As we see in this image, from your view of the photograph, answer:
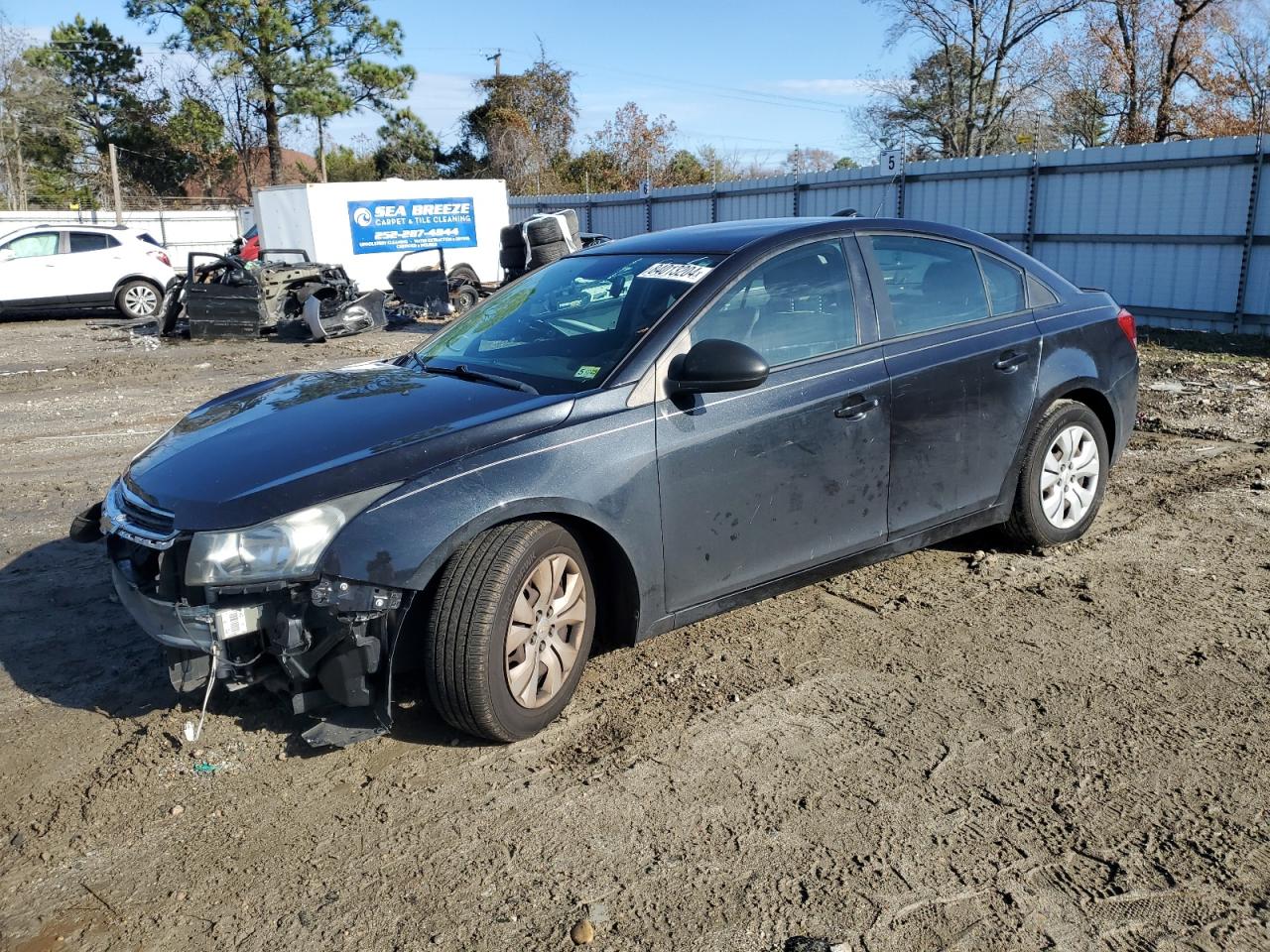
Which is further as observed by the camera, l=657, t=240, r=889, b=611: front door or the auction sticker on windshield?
the auction sticker on windshield

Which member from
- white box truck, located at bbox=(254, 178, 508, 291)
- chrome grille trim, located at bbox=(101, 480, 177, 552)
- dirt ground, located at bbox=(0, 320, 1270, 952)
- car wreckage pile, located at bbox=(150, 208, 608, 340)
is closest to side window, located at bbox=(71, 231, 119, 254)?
white box truck, located at bbox=(254, 178, 508, 291)

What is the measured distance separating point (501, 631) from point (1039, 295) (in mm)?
3329

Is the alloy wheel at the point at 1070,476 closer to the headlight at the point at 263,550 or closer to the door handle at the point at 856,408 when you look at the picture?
the door handle at the point at 856,408

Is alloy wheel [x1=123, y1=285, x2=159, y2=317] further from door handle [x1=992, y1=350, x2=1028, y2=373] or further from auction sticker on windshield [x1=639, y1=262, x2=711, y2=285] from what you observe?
door handle [x1=992, y1=350, x2=1028, y2=373]

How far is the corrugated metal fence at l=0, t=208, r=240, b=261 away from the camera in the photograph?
101 ft

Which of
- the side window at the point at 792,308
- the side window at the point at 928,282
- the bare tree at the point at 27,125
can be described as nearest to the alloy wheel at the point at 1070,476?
the side window at the point at 928,282

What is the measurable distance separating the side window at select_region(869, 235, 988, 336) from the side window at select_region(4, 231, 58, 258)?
725 inches

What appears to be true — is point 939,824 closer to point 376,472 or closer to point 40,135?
point 376,472

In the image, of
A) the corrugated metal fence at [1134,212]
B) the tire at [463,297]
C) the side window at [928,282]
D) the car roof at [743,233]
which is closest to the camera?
the car roof at [743,233]

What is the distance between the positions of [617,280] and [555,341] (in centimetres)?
39

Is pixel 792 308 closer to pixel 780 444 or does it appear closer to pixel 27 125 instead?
pixel 780 444

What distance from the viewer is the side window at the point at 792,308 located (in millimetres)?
4020

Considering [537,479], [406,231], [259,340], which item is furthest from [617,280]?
[406,231]

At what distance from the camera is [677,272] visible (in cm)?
416
